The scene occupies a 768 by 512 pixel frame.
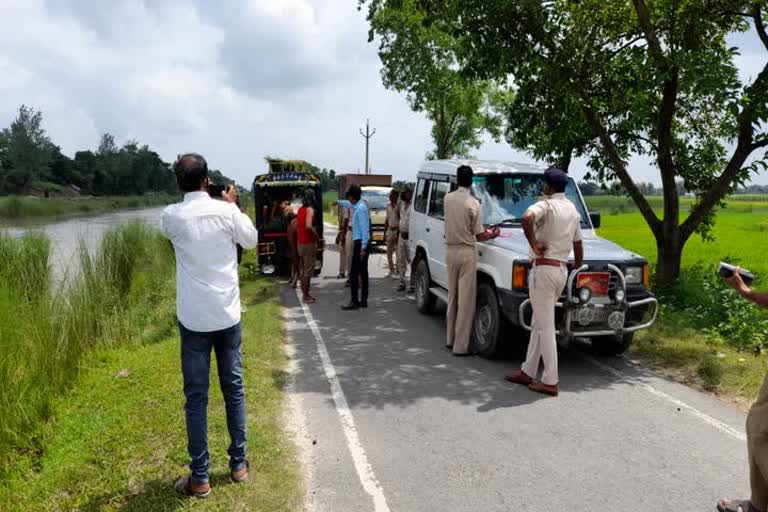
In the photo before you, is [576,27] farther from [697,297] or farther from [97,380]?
[97,380]

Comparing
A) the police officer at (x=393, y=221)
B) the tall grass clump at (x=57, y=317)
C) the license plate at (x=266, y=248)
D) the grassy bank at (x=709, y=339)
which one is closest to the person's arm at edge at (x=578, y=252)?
the grassy bank at (x=709, y=339)

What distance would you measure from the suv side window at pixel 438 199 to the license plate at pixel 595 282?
2.82 meters

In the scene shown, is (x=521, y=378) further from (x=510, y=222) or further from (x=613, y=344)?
(x=510, y=222)

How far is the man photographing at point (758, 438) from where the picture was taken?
3.03 meters

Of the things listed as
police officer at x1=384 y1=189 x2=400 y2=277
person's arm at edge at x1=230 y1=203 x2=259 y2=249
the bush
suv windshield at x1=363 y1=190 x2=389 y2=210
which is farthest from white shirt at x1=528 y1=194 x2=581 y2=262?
suv windshield at x1=363 y1=190 x2=389 y2=210

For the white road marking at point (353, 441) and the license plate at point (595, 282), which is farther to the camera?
the license plate at point (595, 282)

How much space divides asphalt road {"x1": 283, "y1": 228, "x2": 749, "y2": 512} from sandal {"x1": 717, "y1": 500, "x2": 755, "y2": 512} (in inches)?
3.8

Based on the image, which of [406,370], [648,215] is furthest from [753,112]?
[406,370]

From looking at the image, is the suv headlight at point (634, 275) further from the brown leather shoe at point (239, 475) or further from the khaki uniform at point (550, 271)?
the brown leather shoe at point (239, 475)

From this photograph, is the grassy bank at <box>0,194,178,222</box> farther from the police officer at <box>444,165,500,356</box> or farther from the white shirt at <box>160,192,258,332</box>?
the white shirt at <box>160,192,258,332</box>

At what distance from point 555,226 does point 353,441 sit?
8.64ft

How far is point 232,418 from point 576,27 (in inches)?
338

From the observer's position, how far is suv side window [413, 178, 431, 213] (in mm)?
9127

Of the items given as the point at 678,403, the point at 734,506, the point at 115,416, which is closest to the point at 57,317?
the point at 115,416
